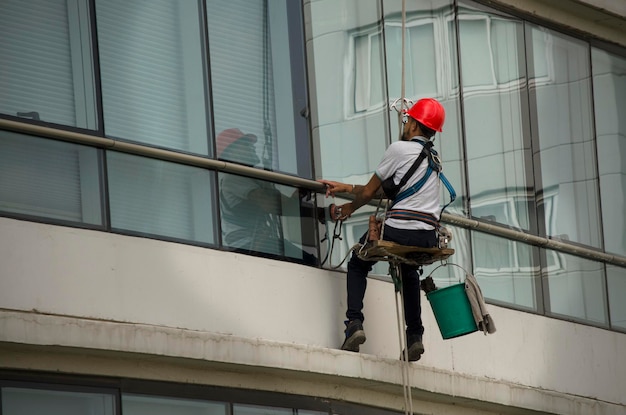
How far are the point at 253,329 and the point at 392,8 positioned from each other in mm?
3513

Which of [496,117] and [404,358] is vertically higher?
[496,117]

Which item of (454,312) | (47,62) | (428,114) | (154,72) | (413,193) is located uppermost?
(154,72)

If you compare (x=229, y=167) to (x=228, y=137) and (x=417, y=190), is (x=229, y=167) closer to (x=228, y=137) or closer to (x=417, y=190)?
(x=228, y=137)

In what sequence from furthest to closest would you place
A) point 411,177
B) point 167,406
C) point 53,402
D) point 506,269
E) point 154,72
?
1. point 506,269
2. point 154,72
3. point 411,177
4. point 167,406
5. point 53,402

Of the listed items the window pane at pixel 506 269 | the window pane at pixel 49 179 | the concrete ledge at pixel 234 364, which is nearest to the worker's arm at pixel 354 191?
the concrete ledge at pixel 234 364

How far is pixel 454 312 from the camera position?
13125 mm

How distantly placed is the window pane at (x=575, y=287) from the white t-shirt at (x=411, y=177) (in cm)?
318

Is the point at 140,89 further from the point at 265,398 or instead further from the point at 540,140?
the point at 540,140

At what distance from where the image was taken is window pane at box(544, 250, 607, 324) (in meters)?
15.8

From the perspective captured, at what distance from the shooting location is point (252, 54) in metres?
13.6

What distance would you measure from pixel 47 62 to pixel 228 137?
5.27 ft

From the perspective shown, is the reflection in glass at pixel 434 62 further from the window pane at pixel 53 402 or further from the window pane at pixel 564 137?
the window pane at pixel 53 402

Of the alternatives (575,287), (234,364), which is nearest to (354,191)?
(234,364)

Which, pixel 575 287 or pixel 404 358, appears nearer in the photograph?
pixel 404 358
